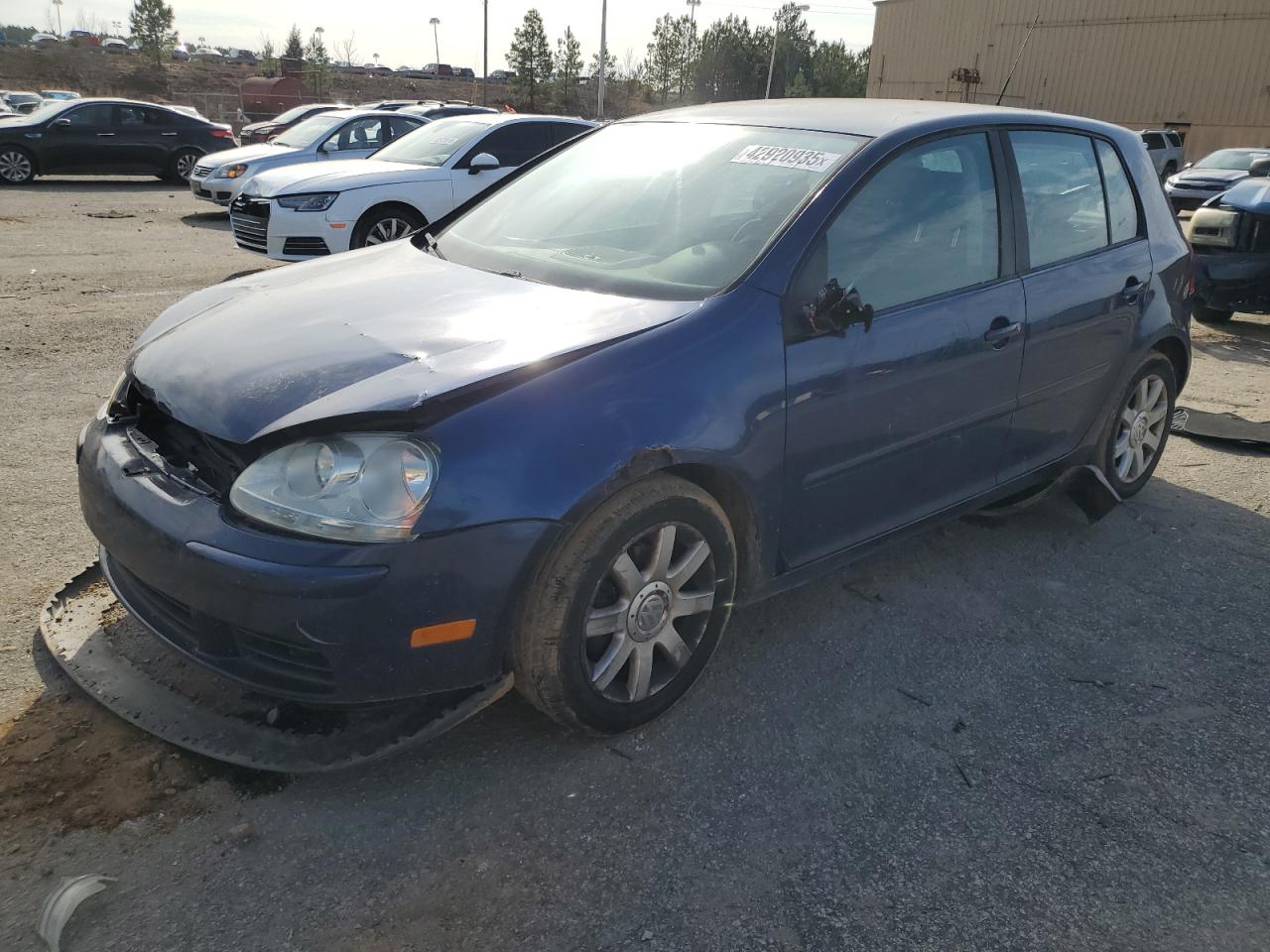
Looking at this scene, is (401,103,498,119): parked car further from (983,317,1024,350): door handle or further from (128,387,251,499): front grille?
(128,387,251,499): front grille

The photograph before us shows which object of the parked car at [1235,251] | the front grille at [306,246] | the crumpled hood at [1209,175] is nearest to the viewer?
the parked car at [1235,251]

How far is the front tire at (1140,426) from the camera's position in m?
4.35

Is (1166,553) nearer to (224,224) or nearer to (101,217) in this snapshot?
(224,224)

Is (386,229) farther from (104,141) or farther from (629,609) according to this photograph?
(104,141)

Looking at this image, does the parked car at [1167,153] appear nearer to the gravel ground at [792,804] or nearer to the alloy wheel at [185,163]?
the alloy wheel at [185,163]

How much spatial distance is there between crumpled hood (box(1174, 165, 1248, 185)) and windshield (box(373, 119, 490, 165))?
1444 cm

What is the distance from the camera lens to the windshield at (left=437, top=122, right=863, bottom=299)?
9.89 feet

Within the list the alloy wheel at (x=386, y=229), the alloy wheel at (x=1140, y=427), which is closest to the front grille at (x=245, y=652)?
the alloy wheel at (x=1140, y=427)

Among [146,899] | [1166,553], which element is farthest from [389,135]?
[146,899]

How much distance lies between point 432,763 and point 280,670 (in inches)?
21.0

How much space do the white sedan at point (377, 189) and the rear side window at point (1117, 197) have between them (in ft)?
17.0

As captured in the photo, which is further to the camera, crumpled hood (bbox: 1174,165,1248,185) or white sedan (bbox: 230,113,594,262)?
crumpled hood (bbox: 1174,165,1248,185)

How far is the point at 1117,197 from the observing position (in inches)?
166

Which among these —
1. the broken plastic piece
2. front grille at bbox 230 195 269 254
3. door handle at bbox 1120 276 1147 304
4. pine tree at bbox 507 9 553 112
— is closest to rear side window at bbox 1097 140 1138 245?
door handle at bbox 1120 276 1147 304
